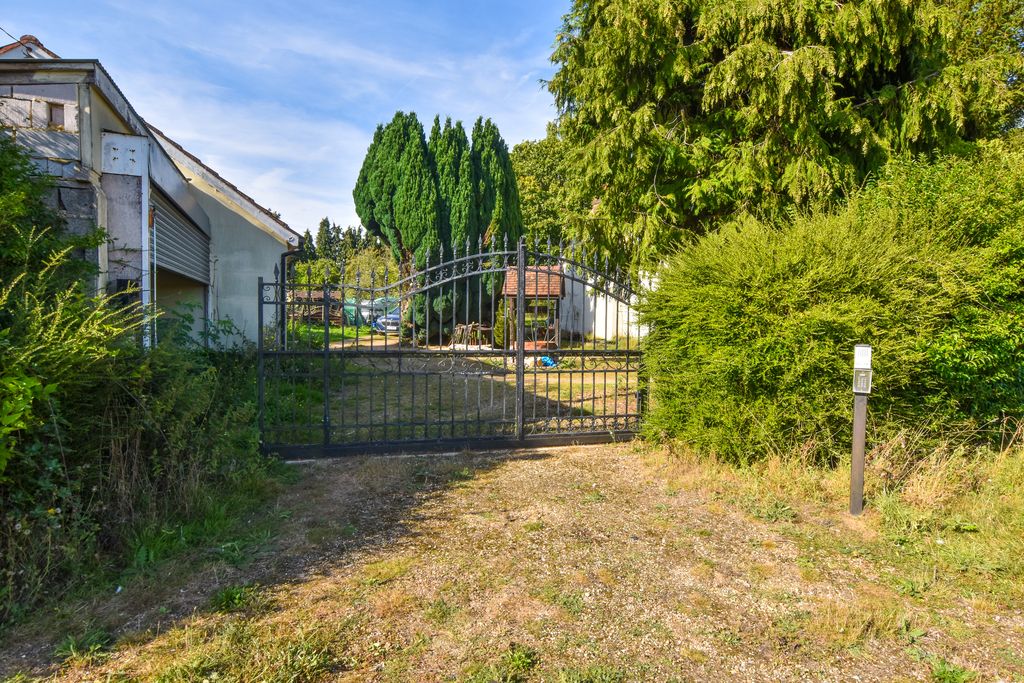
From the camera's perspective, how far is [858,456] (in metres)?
4.40

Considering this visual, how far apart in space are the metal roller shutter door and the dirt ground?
411 centimetres

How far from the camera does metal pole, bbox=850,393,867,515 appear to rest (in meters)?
4.40

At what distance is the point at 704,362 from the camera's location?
17.9 ft

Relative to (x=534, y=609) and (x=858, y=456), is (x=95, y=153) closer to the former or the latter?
(x=534, y=609)

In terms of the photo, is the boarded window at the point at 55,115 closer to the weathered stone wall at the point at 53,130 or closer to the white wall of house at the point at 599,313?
the weathered stone wall at the point at 53,130

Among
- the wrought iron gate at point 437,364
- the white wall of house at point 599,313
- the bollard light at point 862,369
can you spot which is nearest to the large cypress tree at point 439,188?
the white wall of house at point 599,313

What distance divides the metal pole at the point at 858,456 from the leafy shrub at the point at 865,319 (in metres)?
0.58

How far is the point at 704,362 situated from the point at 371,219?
1624cm

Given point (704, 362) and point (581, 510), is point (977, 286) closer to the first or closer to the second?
point (704, 362)

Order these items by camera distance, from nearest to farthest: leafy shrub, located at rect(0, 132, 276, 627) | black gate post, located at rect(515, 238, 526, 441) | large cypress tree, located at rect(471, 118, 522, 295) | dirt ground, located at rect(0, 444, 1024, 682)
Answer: dirt ground, located at rect(0, 444, 1024, 682) < leafy shrub, located at rect(0, 132, 276, 627) < black gate post, located at rect(515, 238, 526, 441) < large cypress tree, located at rect(471, 118, 522, 295)

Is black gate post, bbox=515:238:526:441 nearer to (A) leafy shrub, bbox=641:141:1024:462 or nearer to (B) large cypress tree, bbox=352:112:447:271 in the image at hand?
(A) leafy shrub, bbox=641:141:1024:462

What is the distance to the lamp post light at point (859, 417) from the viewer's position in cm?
432

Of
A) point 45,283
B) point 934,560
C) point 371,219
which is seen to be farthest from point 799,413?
point 371,219

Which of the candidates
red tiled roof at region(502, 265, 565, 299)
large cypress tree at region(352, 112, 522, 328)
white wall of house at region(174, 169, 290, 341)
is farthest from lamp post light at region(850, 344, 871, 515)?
large cypress tree at region(352, 112, 522, 328)
